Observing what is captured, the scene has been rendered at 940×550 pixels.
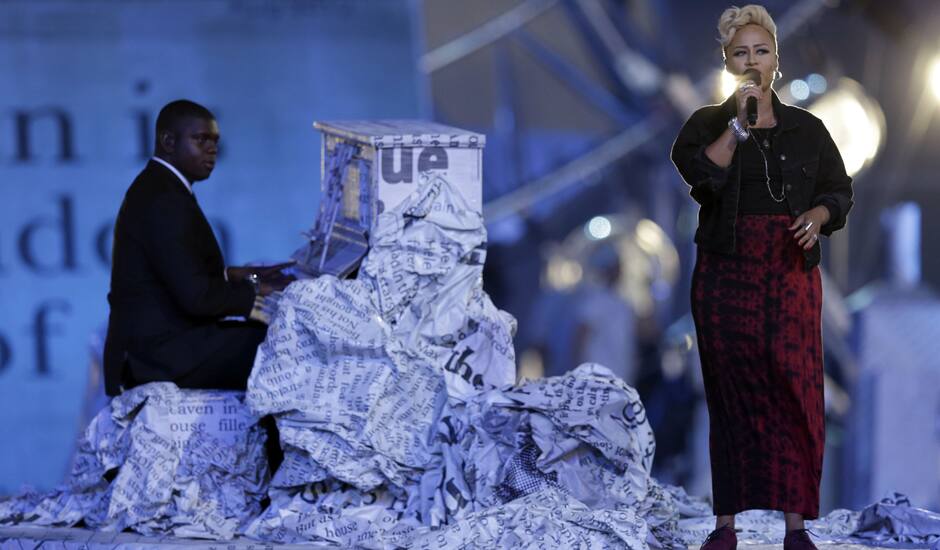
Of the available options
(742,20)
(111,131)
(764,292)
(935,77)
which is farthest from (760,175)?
(935,77)

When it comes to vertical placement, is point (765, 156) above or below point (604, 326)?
above

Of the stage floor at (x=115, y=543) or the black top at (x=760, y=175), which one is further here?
the stage floor at (x=115, y=543)

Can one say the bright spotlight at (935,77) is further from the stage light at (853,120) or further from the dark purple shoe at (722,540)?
the dark purple shoe at (722,540)

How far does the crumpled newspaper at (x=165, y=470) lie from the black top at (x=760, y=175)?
1777 millimetres

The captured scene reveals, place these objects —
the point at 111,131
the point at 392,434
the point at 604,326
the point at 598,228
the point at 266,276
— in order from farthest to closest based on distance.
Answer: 1. the point at 598,228
2. the point at 604,326
3. the point at 111,131
4. the point at 266,276
5. the point at 392,434

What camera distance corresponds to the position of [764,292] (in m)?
4.25

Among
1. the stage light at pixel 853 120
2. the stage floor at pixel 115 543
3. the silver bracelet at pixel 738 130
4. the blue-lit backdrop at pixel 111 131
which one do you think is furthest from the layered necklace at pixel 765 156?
the stage light at pixel 853 120

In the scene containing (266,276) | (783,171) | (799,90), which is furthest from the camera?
(799,90)

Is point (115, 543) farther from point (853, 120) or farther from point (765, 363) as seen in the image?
point (853, 120)

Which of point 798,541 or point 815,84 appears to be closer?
point 798,541

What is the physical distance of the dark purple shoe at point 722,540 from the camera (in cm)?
430

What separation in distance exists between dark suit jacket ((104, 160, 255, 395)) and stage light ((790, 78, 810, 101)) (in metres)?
5.59

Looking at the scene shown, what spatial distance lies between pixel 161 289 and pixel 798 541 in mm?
2158

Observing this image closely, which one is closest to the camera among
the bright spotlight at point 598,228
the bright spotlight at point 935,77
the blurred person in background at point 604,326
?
the blurred person in background at point 604,326
